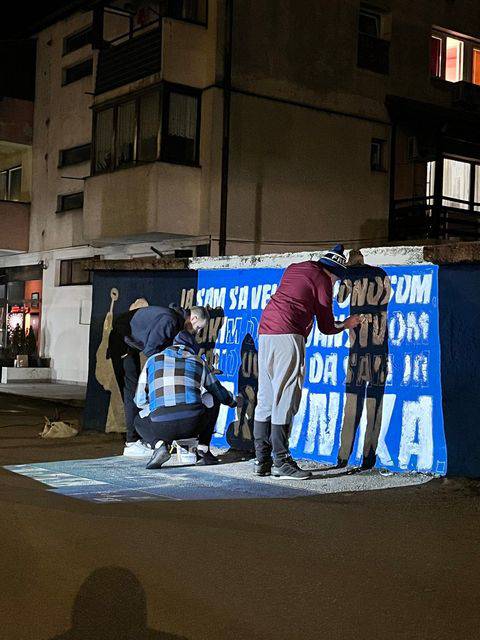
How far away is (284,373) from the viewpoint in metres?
8.62

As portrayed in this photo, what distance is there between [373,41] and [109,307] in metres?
16.5

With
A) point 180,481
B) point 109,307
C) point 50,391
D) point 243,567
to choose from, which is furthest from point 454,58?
point 243,567

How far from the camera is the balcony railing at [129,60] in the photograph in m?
23.3

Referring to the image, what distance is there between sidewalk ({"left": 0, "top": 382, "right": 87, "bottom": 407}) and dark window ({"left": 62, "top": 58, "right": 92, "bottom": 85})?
8994 mm

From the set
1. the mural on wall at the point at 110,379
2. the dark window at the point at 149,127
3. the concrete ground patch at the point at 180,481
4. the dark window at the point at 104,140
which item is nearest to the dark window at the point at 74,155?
the dark window at the point at 104,140

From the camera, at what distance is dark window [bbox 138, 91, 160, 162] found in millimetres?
23359

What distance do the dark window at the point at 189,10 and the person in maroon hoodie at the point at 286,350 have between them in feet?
52.5

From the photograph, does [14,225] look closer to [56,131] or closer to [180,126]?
[56,131]

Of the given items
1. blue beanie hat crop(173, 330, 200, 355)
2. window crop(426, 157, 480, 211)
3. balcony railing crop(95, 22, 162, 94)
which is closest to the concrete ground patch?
blue beanie hat crop(173, 330, 200, 355)

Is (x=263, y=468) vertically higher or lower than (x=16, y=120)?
lower

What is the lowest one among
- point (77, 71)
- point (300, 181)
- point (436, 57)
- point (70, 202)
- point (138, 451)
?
point (138, 451)

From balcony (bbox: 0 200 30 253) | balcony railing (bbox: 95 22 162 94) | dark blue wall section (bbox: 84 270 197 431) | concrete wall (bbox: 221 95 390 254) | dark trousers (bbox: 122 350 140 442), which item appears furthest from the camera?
balcony (bbox: 0 200 30 253)

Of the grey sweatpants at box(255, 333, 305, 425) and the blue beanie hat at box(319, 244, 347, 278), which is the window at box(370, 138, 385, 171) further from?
the grey sweatpants at box(255, 333, 305, 425)

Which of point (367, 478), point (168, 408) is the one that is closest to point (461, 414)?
point (367, 478)
